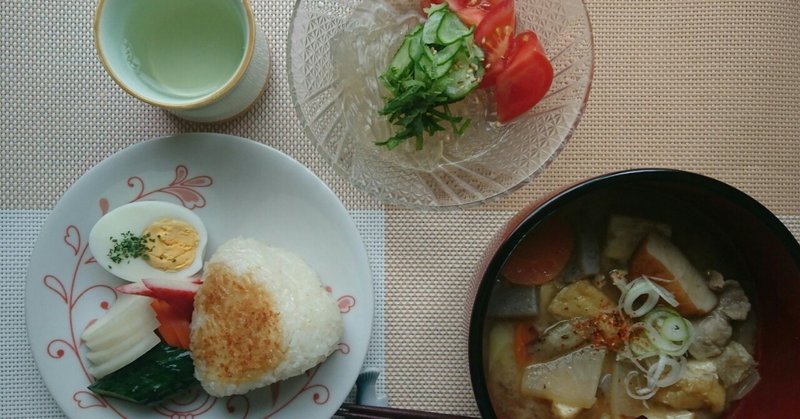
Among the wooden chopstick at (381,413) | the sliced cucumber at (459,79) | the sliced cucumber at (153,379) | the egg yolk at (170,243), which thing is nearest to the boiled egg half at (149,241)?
the egg yolk at (170,243)

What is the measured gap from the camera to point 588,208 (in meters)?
1.32

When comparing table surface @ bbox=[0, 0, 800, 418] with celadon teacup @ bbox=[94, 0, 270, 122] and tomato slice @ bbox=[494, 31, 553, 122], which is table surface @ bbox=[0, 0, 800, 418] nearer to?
celadon teacup @ bbox=[94, 0, 270, 122]

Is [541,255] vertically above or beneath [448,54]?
beneath

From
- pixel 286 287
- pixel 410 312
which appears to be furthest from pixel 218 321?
pixel 410 312

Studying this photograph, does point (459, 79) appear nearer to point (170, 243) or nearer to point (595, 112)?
point (595, 112)

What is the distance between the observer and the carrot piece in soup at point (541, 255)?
4.23 ft

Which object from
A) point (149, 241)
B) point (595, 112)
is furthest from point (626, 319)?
point (149, 241)

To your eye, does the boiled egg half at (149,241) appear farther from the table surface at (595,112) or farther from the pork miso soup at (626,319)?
the pork miso soup at (626,319)

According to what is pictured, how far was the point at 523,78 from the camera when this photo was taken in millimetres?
1300

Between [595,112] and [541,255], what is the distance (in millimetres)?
411

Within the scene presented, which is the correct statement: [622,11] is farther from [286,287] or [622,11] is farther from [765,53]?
[286,287]

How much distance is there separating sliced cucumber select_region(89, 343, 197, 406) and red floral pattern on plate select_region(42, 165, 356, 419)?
3 cm

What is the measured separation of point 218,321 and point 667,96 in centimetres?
104

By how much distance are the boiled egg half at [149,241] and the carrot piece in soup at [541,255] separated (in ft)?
2.07
